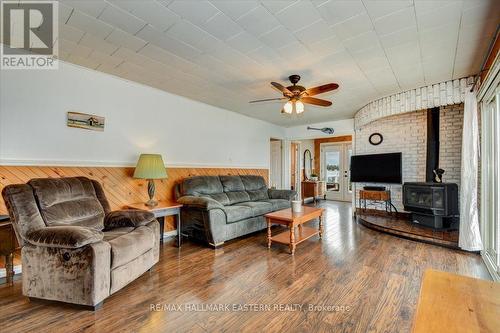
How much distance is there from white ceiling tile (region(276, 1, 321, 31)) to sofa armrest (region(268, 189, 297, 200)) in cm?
338

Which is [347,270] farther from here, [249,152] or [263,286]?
[249,152]

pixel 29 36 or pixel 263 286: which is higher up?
pixel 29 36

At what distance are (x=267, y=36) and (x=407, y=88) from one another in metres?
2.89

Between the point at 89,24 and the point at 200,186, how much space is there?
2.62 m

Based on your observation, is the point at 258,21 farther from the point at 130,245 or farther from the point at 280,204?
the point at 280,204

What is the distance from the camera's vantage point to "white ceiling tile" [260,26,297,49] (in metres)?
2.28

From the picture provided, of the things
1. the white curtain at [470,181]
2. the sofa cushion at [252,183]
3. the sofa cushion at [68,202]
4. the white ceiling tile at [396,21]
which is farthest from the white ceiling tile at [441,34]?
the sofa cushion at [68,202]

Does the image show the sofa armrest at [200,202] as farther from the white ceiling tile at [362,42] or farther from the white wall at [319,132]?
the white wall at [319,132]

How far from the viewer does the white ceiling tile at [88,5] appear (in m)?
1.92

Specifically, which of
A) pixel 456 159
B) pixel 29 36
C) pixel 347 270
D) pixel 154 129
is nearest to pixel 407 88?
pixel 456 159

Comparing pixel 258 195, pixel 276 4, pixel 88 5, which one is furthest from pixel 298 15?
pixel 258 195

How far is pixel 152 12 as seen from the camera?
2029 millimetres

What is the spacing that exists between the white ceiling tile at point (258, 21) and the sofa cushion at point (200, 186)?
2.55 meters

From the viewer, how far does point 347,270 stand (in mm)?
2703
